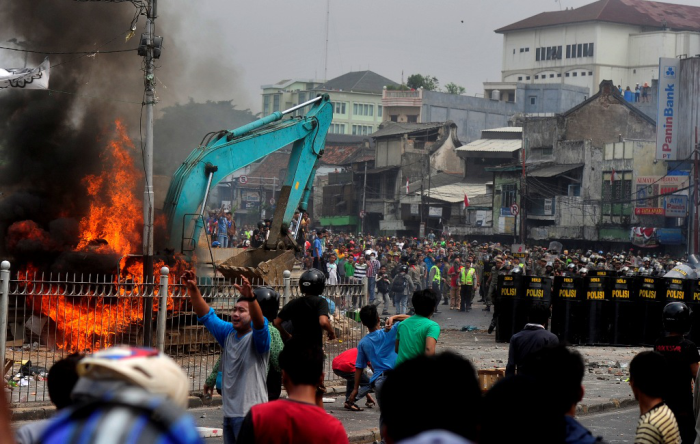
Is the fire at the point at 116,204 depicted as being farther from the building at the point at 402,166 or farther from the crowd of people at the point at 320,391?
the building at the point at 402,166

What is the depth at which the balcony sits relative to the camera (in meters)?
84.4

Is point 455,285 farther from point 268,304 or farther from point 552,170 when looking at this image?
point 552,170

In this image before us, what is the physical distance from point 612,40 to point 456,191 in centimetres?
3740

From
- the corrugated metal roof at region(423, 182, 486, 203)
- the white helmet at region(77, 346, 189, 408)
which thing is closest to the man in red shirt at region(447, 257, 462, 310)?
the white helmet at region(77, 346, 189, 408)

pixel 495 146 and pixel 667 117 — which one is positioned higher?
pixel 495 146

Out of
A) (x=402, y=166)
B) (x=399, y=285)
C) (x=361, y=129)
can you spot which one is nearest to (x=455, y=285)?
(x=399, y=285)

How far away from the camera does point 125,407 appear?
2.20 m

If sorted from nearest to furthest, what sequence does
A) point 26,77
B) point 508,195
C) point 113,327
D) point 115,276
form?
point 113,327
point 115,276
point 26,77
point 508,195

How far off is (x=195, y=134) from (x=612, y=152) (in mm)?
22520

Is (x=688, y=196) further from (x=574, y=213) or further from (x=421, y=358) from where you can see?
(x=421, y=358)

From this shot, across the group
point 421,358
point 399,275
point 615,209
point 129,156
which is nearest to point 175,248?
point 129,156

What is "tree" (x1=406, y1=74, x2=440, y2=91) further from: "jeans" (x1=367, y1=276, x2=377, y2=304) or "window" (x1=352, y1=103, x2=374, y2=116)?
"jeans" (x1=367, y1=276, x2=377, y2=304)

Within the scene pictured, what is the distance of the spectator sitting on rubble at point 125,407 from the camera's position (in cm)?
217

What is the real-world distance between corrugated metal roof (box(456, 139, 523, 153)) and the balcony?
713 inches
